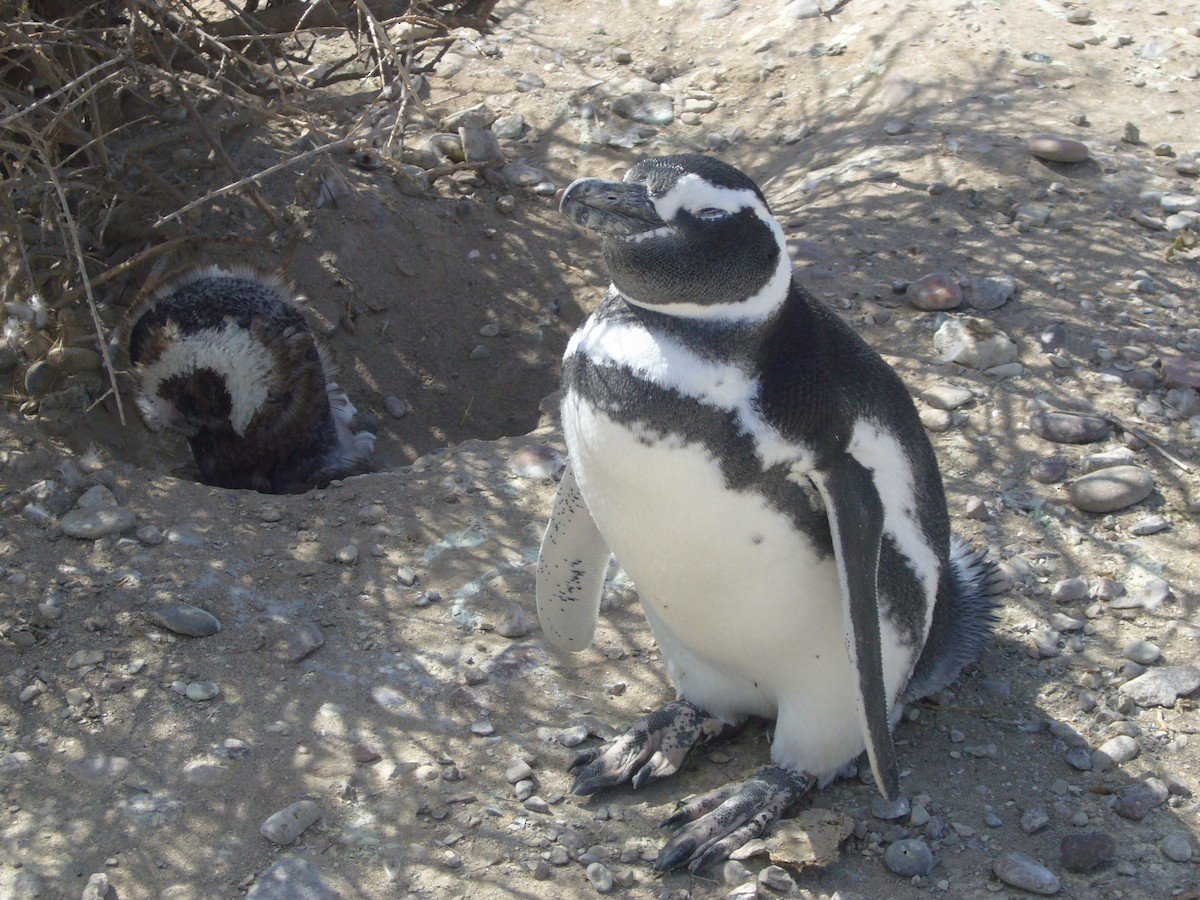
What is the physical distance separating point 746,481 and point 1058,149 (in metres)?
2.34

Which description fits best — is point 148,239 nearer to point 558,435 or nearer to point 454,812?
point 558,435

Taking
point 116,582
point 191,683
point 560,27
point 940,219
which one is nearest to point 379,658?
point 191,683

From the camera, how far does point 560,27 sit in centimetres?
506

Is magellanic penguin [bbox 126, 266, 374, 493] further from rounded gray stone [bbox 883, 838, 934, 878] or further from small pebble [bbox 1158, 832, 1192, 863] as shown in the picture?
small pebble [bbox 1158, 832, 1192, 863]

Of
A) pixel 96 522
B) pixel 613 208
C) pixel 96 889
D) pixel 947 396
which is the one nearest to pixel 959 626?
pixel 947 396

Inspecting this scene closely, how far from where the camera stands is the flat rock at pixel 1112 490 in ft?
8.52

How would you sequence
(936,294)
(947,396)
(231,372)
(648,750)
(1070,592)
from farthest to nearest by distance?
(231,372) → (936,294) → (947,396) → (1070,592) → (648,750)

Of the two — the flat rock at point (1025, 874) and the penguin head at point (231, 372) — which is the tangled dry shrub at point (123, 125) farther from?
the flat rock at point (1025, 874)

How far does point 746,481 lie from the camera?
1.81m

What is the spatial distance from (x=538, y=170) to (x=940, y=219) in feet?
4.73

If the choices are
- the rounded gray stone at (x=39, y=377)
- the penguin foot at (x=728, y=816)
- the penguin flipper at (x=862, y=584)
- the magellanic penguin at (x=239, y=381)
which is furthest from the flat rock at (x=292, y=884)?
the magellanic penguin at (x=239, y=381)

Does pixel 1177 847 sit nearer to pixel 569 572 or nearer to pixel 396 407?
pixel 569 572

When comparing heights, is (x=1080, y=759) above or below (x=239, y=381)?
below

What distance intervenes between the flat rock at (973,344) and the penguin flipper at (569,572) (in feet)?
4.00
